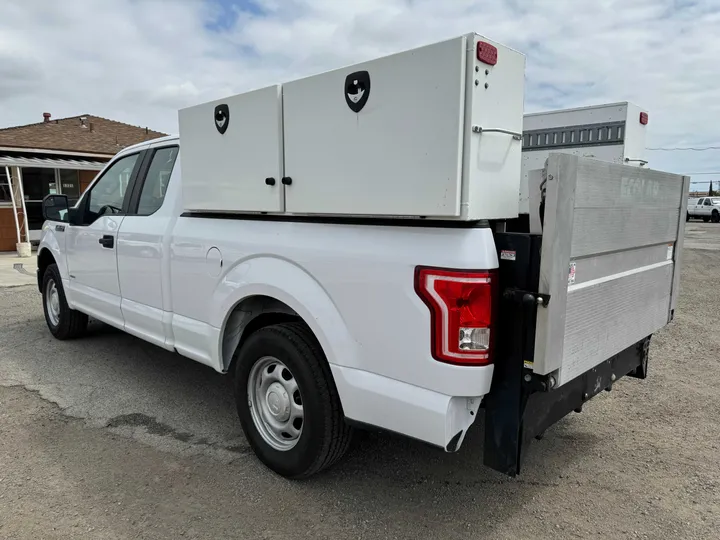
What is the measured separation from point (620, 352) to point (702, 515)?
89 centimetres

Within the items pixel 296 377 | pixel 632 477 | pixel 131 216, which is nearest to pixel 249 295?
pixel 296 377

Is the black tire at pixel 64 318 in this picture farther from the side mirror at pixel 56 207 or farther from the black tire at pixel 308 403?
the black tire at pixel 308 403

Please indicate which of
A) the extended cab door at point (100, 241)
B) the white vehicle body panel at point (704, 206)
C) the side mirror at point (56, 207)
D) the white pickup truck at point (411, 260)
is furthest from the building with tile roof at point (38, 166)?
the white vehicle body panel at point (704, 206)

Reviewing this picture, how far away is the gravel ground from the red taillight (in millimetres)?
994

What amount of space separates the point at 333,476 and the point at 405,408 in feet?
3.27

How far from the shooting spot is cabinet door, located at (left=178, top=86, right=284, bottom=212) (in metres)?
2.90

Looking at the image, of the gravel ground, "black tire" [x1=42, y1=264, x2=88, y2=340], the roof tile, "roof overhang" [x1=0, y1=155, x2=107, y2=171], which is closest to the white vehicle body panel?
the roof tile

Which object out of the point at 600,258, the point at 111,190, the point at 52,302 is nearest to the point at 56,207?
the point at 111,190

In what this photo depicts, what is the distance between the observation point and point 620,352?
9.39 ft

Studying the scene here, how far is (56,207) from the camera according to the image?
5223 mm

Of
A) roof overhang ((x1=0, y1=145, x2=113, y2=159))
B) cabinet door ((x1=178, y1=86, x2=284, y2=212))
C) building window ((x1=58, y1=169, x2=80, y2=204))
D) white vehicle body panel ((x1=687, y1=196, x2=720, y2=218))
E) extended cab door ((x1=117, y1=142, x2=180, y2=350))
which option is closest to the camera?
cabinet door ((x1=178, y1=86, x2=284, y2=212))

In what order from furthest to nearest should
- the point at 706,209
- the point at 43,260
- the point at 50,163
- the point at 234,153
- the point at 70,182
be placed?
1. the point at 706,209
2. the point at 70,182
3. the point at 50,163
4. the point at 43,260
5. the point at 234,153

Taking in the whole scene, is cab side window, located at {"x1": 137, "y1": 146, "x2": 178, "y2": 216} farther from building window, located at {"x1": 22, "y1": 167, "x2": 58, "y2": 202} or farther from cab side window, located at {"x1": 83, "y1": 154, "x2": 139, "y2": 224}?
building window, located at {"x1": 22, "y1": 167, "x2": 58, "y2": 202}

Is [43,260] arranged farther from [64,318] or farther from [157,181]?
[157,181]
